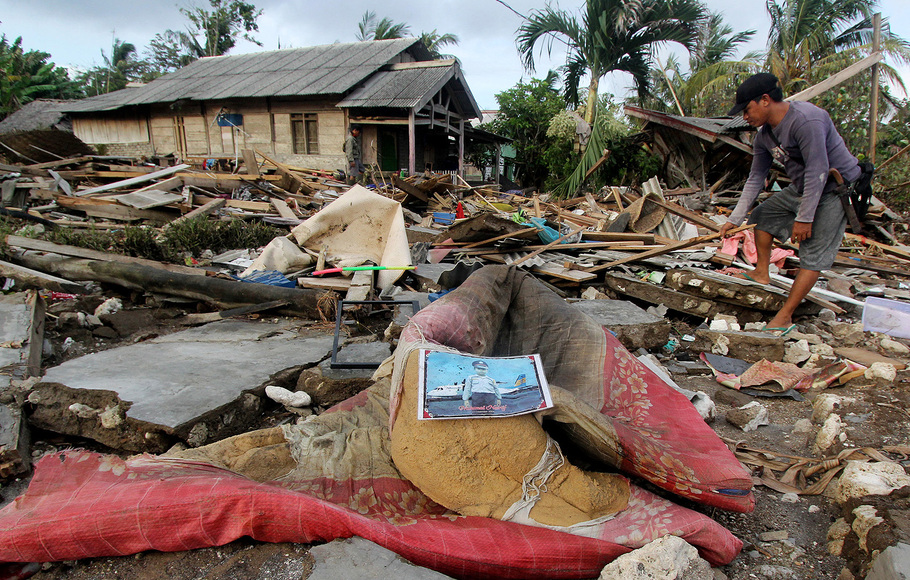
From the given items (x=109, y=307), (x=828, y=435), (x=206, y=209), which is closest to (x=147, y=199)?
(x=206, y=209)

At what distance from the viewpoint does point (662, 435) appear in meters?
1.99

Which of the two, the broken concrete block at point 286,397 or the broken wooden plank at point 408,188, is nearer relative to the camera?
the broken concrete block at point 286,397

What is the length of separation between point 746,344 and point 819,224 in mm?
1036

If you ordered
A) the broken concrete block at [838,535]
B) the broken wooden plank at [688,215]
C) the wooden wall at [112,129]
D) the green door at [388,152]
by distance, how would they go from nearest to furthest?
the broken concrete block at [838,535] → the broken wooden plank at [688,215] → the green door at [388,152] → the wooden wall at [112,129]

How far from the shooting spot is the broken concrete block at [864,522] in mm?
1532

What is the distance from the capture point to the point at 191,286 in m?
4.67

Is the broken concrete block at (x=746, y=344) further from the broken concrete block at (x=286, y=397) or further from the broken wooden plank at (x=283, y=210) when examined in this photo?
the broken wooden plank at (x=283, y=210)

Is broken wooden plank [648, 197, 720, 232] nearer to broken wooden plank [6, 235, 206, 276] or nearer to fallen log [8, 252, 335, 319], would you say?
fallen log [8, 252, 335, 319]

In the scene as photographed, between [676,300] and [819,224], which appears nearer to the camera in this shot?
[819,224]

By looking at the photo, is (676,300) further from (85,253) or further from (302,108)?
(302,108)

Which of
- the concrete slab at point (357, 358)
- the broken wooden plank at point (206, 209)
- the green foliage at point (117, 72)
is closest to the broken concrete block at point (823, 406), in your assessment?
the concrete slab at point (357, 358)

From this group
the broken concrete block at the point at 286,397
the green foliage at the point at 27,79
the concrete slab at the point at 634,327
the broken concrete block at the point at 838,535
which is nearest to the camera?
the broken concrete block at the point at 838,535

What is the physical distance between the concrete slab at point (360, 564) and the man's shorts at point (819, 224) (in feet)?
12.0

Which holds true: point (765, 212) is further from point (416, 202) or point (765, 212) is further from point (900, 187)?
point (900, 187)
